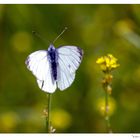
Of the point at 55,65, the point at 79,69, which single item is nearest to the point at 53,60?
the point at 55,65

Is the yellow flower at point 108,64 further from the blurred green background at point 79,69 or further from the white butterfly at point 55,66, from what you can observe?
the blurred green background at point 79,69

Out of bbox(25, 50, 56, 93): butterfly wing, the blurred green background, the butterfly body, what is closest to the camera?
bbox(25, 50, 56, 93): butterfly wing

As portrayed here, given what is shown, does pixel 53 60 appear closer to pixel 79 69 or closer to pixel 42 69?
pixel 42 69

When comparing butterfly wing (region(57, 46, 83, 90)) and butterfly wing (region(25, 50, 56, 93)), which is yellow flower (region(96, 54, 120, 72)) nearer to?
butterfly wing (region(57, 46, 83, 90))

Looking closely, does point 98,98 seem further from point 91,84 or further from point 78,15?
point 78,15

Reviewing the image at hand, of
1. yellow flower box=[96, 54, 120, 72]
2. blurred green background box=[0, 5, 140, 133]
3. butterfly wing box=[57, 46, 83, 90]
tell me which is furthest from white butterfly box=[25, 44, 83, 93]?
blurred green background box=[0, 5, 140, 133]

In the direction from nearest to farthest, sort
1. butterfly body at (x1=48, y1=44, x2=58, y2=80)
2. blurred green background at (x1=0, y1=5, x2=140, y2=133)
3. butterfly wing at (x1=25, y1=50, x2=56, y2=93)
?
butterfly wing at (x1=25, y1=50, x2=56, y2=93) → butterfly body at (x1=48, y1=44, x2=58, y2=80) → blurred green background at (x1=0, y1=5, x2=140, y2=133)

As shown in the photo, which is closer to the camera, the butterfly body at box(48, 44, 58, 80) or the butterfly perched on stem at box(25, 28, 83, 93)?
the butterfly perched on stem at box(25, 28, 83, 93)
